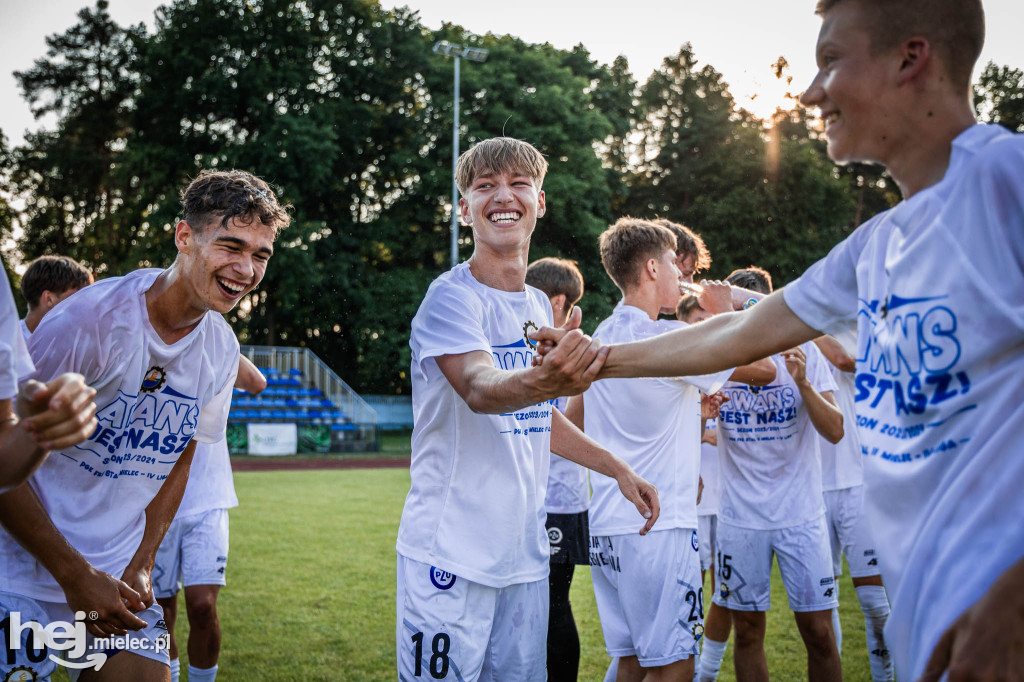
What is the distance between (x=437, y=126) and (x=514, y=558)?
33518 millimetres

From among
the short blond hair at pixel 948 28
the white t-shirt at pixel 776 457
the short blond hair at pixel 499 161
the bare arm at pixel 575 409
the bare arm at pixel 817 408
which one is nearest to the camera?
the short blond hair at pixel 948 28

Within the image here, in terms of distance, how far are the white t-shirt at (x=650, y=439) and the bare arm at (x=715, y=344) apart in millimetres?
1280

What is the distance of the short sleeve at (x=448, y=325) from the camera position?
10.4 feet

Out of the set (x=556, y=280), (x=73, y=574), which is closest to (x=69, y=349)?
(x=73, y=574)

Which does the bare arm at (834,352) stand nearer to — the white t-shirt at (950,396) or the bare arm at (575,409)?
the bare arm at (575,409)

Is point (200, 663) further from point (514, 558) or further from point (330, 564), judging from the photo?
Result: point (330, 564)

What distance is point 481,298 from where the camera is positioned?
11.5ft

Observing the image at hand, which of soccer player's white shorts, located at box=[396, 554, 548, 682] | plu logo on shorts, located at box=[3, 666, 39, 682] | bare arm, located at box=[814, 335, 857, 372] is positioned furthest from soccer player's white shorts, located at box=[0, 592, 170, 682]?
bare arm, located at box=[814, 335, 857, 372]

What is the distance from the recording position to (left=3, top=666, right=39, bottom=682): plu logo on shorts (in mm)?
3143

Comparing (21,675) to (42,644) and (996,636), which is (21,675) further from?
(996,636)

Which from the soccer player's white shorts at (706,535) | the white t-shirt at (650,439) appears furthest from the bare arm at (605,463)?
the soccer player's white shorts at (706,535)

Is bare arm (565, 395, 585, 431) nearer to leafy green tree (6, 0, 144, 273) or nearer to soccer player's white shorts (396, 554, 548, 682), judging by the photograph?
soccer player's white shorts (396, 554, 548, 682)

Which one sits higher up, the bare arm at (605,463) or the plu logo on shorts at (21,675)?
the bare arm at (605,463)

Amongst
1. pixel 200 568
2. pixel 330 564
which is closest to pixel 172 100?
pixel 330 564
